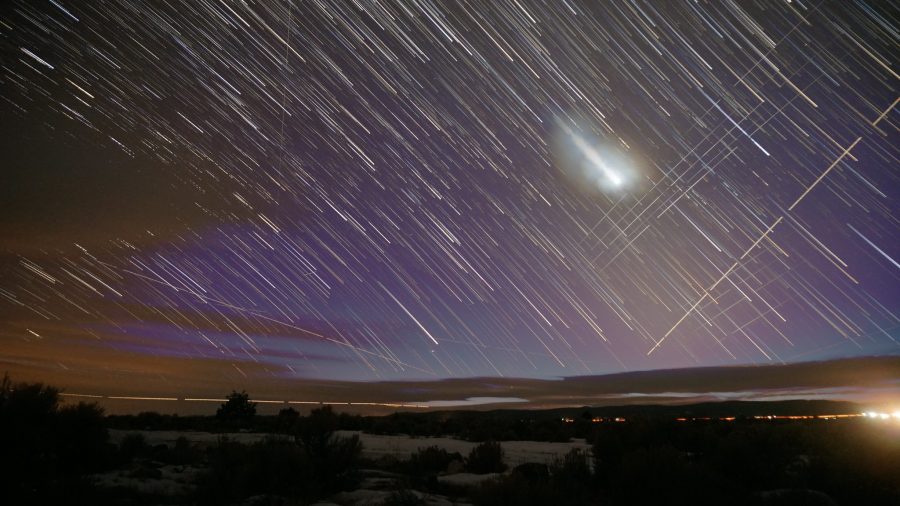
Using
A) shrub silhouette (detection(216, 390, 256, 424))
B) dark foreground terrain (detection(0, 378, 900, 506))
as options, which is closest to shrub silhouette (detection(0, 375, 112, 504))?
dark foreground terrain (detection(0, 378, 900, 506))

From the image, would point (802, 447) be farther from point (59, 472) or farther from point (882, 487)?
point (59, 472)

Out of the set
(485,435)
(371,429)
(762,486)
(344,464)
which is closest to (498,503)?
(344,464)

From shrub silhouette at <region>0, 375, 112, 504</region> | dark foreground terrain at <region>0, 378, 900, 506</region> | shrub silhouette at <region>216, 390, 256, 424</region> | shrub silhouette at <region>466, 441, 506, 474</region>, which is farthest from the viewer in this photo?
shrub silhouette at <region>216, 390, 256, 424</region>

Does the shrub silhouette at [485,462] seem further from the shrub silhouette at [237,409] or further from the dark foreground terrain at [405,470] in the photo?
the shrub silhouette at [237,409]

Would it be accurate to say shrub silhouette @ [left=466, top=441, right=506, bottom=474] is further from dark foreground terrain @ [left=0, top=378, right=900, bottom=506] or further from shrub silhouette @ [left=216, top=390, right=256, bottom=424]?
shrub silhouette @ [left=216, top=390, right=256, bottom=424]

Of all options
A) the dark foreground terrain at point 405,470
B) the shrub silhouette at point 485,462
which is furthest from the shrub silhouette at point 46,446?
the shrub silhouette at point 485,462

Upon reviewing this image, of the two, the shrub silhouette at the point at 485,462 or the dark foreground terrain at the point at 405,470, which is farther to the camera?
the shrub silhouette at the point at 485,462

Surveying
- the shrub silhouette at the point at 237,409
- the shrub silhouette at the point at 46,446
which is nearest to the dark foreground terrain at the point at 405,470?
the shrub silhouette at the point at 46,446

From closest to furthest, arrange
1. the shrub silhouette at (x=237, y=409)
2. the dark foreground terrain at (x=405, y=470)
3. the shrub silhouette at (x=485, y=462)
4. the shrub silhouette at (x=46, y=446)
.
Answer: the shrub silhouette at (x=46, y=446) < the dark foreground terrain at (x=405, y=470) < the shrub silhouette at (x=485, y=462) < the shrub silhouette at (x=237, y=409)

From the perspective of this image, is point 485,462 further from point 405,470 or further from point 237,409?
point 237,409

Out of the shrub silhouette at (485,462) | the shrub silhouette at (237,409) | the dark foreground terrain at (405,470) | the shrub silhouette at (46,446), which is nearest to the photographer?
the shrub silhouette at (46,446)

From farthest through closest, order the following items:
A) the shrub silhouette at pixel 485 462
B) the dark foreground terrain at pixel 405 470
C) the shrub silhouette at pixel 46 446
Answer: the shrub silhouette at pixel 485 462 < the dark foreground terrain at pixel 405 470 < the shrub silhouette at pixel 46 446

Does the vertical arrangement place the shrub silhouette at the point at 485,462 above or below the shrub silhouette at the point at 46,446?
above
